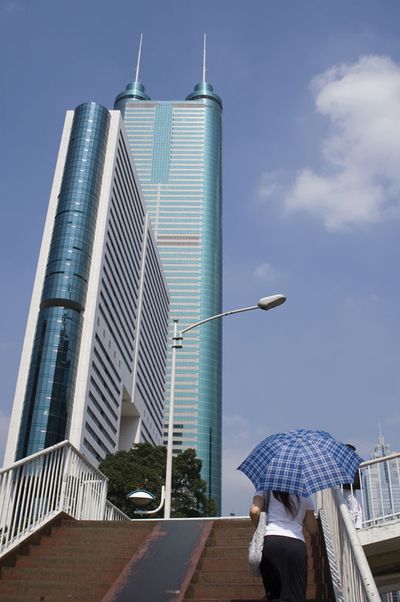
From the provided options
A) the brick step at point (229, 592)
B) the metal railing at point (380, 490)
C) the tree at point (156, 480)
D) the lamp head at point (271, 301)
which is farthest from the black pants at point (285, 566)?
the tree at point (156, 480)

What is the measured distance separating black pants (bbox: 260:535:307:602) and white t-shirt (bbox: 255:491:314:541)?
44 millimetres

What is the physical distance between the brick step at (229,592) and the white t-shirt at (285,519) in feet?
5.58

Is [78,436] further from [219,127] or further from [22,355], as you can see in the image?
[219,127]

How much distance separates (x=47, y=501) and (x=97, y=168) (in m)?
88.3

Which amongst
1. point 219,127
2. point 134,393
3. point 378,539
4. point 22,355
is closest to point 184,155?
point 219,127

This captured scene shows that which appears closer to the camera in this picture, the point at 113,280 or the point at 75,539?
the point at 75,539

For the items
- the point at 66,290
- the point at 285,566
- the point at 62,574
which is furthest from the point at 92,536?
the point at 66,290

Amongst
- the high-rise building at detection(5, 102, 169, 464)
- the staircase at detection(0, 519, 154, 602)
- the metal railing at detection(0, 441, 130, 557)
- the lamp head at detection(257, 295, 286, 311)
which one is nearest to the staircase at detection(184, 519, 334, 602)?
the staircase at detection(0, 519, 154, 602)

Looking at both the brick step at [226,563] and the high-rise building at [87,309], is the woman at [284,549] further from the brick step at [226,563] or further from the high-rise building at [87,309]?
the high-rise building at [87,309]

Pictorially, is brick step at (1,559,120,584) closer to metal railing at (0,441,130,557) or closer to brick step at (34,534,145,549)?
metal railing at (0,441,130,557)

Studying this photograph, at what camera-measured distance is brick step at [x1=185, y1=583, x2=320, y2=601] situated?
571 cm

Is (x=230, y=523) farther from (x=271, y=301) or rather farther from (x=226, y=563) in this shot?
(x=271, y=301)

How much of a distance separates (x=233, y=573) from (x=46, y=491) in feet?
12.6

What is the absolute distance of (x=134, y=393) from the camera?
4272 inches
